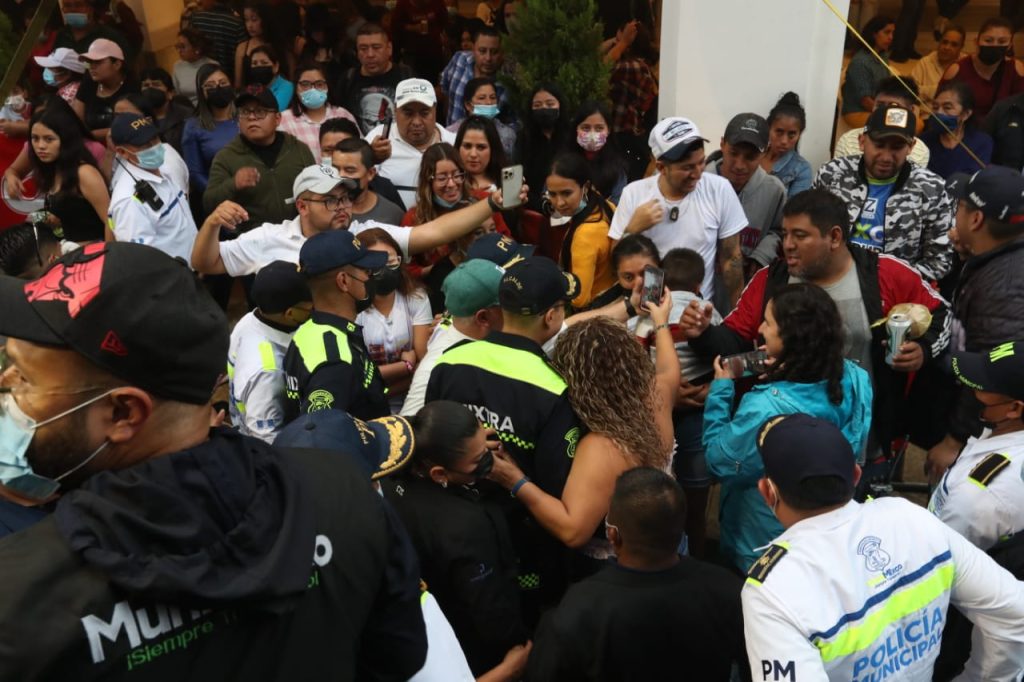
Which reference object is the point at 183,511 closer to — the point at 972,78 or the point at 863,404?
the point at 863,404

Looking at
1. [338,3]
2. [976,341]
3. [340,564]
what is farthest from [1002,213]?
[338,3]

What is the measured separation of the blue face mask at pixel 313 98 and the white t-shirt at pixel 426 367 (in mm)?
3635

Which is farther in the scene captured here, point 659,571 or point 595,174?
point 595,174

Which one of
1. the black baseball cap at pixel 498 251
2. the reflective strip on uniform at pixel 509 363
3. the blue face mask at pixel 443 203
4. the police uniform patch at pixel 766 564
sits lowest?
the police uniform patch at pixel 766 564

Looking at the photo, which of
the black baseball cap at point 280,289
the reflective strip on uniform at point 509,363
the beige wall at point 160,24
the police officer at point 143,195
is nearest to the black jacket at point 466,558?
the reflective strip on uniform at point 509,363

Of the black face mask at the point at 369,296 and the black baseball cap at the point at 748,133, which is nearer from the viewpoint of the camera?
the black face mask at the point at 369,296

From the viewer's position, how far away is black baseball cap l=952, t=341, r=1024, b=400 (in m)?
2.73

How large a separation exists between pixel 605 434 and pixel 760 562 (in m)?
0.79

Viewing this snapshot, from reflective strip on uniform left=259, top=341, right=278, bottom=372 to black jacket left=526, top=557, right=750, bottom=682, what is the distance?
1527mm

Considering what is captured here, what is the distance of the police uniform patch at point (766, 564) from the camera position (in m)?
2.00

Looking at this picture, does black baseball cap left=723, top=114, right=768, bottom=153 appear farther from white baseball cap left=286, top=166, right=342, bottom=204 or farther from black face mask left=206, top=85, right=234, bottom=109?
black face mask left=206, top=85, right=234, bottom=109

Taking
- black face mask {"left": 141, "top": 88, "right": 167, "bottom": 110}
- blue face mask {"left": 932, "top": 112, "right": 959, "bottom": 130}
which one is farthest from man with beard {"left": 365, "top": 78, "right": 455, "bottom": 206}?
blue face mask {"left": 932, "top": 112, "right": 959, "bottom": 130}

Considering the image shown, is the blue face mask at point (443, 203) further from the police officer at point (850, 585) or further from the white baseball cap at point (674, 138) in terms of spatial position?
the police officer at point (850, 585)

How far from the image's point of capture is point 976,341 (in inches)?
145
